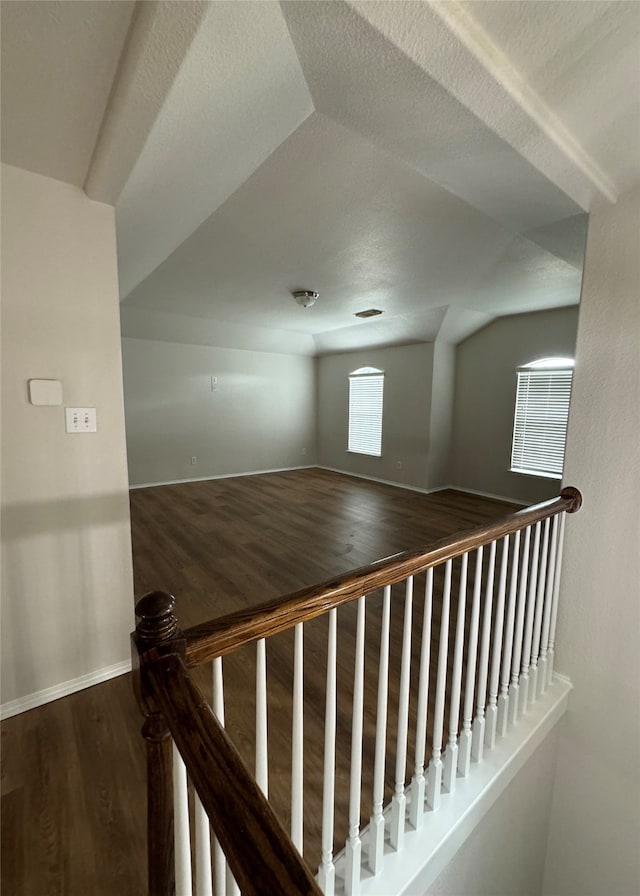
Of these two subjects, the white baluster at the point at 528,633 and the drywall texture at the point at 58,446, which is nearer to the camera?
the drywall texture at the point at 58,446

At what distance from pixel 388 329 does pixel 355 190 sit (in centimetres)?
354

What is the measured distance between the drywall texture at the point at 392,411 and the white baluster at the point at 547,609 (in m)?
3.82

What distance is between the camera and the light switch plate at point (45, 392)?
61.7 inches

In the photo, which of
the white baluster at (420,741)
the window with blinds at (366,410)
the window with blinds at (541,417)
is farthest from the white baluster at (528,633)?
the window with blinds at (366,410)

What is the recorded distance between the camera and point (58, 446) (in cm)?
166

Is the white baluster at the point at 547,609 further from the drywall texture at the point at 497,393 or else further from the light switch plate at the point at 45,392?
the drywall texture at the point at 497,393

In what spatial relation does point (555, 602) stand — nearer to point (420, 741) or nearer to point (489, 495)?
point (420, 741)

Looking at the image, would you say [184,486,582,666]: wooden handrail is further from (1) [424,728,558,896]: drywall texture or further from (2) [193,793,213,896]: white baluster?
(1) [424,728,558,896]: drywall texture

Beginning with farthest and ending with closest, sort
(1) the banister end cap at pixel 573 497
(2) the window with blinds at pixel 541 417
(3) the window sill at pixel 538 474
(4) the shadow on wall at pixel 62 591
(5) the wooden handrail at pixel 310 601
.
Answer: (3) the window sill at pixel 538 474, (2) the window with blinds at pixel 541 417, (1) the banister end cap at pixel 573 497, (4) the shadow on wall at pixel 62 591, (5) the wooden handrail at pixel 310 601

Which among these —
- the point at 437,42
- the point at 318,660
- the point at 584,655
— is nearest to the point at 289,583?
the point at 318,660

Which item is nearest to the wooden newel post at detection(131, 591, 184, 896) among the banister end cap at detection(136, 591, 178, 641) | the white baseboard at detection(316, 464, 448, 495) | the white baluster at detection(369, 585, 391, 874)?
the banister end cap at detection(136, 591, 178, 641)

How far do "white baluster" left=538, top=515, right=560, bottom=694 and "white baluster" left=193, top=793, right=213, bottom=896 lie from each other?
185 centimetres

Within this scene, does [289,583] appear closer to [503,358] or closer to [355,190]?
[355,190]

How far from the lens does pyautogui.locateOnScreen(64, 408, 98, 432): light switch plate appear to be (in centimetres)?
167
